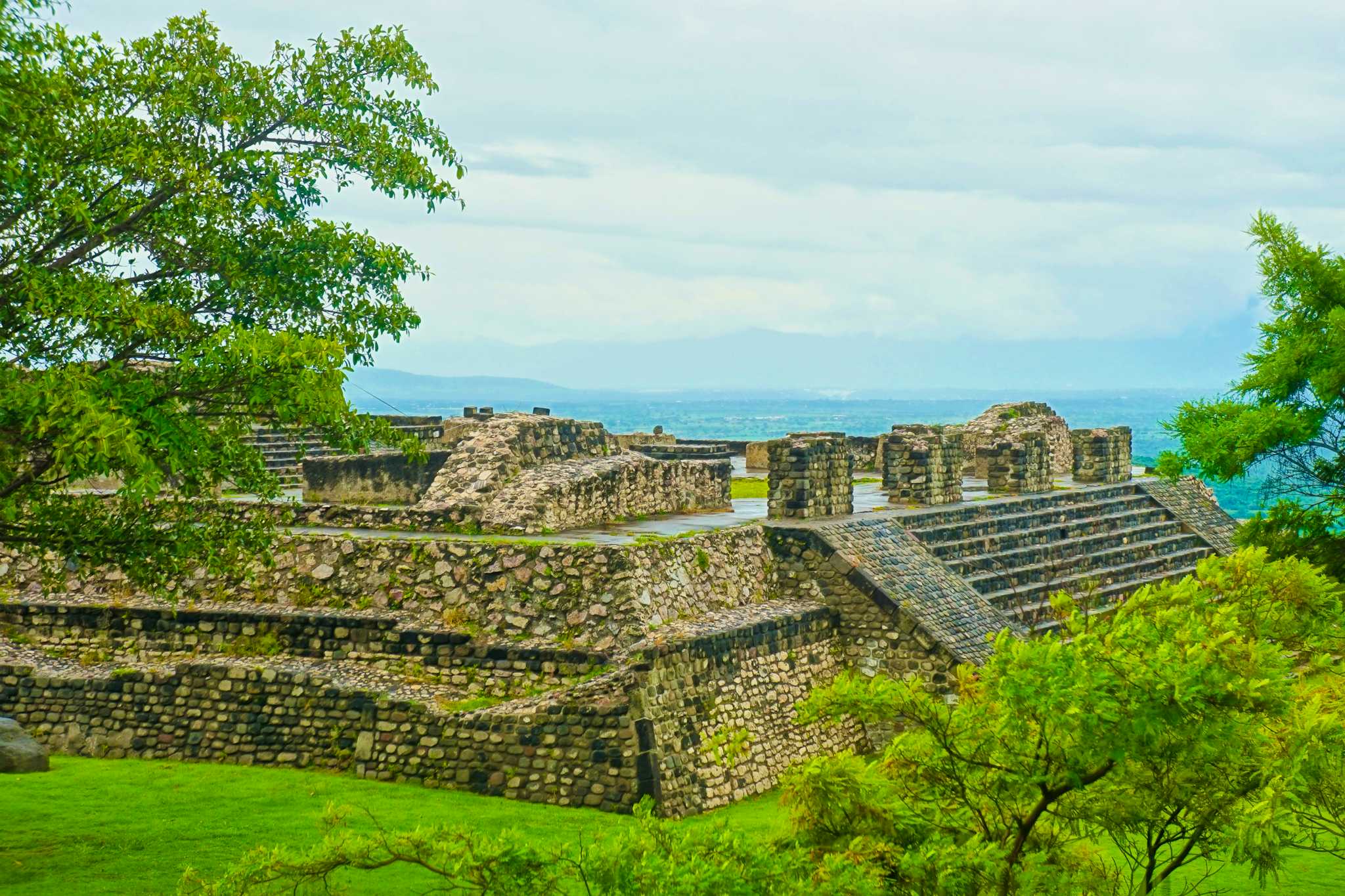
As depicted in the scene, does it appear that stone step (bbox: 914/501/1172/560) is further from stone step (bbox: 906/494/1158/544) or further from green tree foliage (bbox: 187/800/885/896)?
green tree foliage (bbox: 187/800/885/896)

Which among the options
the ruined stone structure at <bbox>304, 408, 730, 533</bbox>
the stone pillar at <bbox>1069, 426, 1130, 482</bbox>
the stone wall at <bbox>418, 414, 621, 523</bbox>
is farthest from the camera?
the stone pillar at <bbox>1069, 426, 1130, 482</bbox>

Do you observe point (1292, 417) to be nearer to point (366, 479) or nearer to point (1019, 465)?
point (1019, 465)

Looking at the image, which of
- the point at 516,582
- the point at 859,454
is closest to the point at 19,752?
the point at 516,582

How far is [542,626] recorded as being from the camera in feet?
52.2

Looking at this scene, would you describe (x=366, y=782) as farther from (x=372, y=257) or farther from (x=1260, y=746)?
(x=1260, y=746)

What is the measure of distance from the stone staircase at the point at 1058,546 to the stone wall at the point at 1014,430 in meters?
4.27

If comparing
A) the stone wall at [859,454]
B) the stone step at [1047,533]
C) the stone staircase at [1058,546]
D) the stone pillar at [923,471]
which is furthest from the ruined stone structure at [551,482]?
the stone wall at [859,454]

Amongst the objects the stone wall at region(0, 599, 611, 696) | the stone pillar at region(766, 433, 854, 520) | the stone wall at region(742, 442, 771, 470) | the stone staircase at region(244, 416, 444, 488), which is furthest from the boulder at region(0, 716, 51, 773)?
the stone wall at region(742, 442, 771, 470)

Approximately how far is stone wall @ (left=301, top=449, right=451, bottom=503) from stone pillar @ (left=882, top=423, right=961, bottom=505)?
761cm

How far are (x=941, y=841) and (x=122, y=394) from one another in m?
6.62

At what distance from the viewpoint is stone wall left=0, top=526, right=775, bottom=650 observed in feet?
52.0

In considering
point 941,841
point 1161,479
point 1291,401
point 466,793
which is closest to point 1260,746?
point 941,841

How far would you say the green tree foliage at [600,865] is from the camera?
6.84 m

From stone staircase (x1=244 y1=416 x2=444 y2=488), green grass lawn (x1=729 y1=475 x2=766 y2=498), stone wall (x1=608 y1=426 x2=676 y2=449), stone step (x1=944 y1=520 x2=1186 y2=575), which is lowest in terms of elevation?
stone step (x1=944 y1=520 x2=1186 y2=575)
